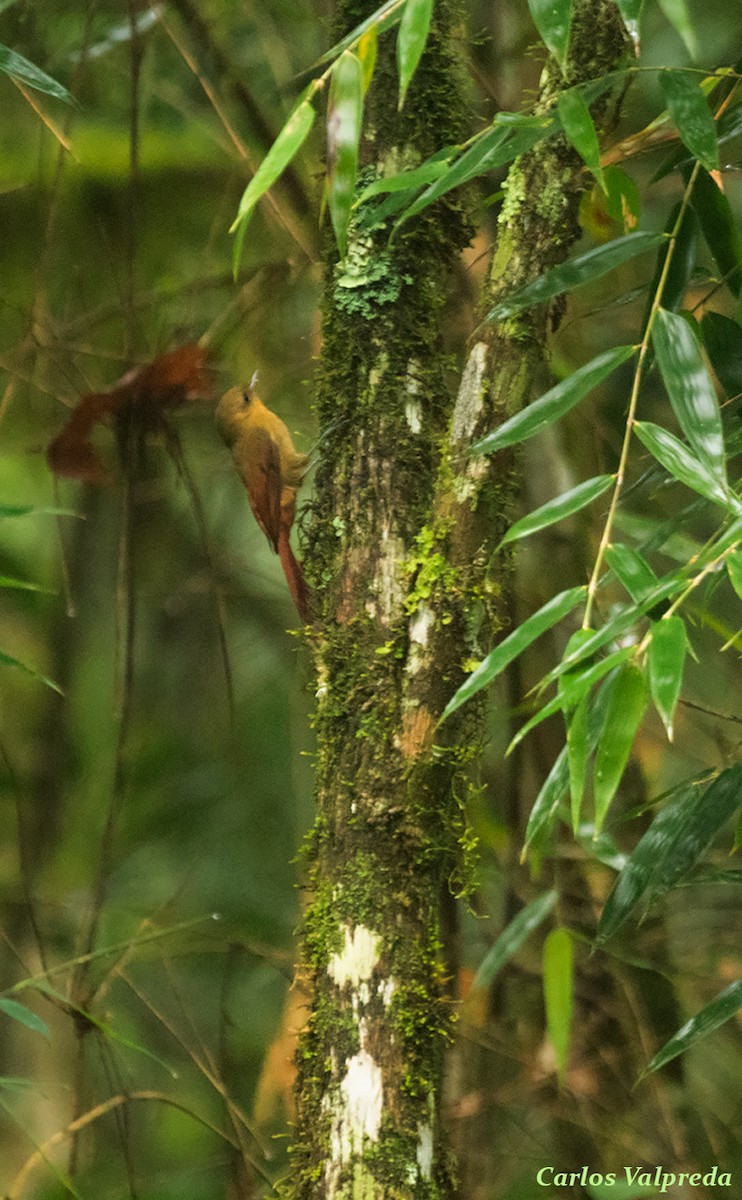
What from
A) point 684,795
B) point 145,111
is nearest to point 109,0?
point 145,111

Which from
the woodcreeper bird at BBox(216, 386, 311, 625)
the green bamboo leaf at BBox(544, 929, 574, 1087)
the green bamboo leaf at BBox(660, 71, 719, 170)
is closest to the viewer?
the green bamboo leaf at BBox(660, 71, 719, 170)

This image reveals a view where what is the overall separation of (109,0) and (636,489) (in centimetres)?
227

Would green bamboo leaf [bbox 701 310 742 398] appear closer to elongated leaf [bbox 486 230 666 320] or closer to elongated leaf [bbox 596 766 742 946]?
elongated leaf [bbox 486 230 666 320]

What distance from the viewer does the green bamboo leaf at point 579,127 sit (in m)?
1.12

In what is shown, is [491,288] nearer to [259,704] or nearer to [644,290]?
[644,290]

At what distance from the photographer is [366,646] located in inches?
55.9

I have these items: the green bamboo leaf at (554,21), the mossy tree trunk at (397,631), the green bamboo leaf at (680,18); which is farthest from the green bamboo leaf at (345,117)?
the mossy tree trunk at (397,631)

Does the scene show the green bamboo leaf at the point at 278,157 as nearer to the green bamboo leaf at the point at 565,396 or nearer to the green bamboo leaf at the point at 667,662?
the green bamboo leaf at the point at 565,396

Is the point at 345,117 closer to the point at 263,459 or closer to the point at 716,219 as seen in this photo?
the point at 716,219

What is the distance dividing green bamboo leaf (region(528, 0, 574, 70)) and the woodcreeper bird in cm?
144

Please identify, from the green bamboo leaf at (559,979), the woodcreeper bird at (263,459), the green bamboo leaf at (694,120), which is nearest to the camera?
the green bamboo leaf at (694,120)

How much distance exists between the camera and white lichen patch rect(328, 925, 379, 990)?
1333mm

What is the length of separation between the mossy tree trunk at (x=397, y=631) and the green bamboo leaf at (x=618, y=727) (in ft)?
1.31

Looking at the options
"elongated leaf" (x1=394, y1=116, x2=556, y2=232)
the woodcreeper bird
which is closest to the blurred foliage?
the woodcreeper bird
